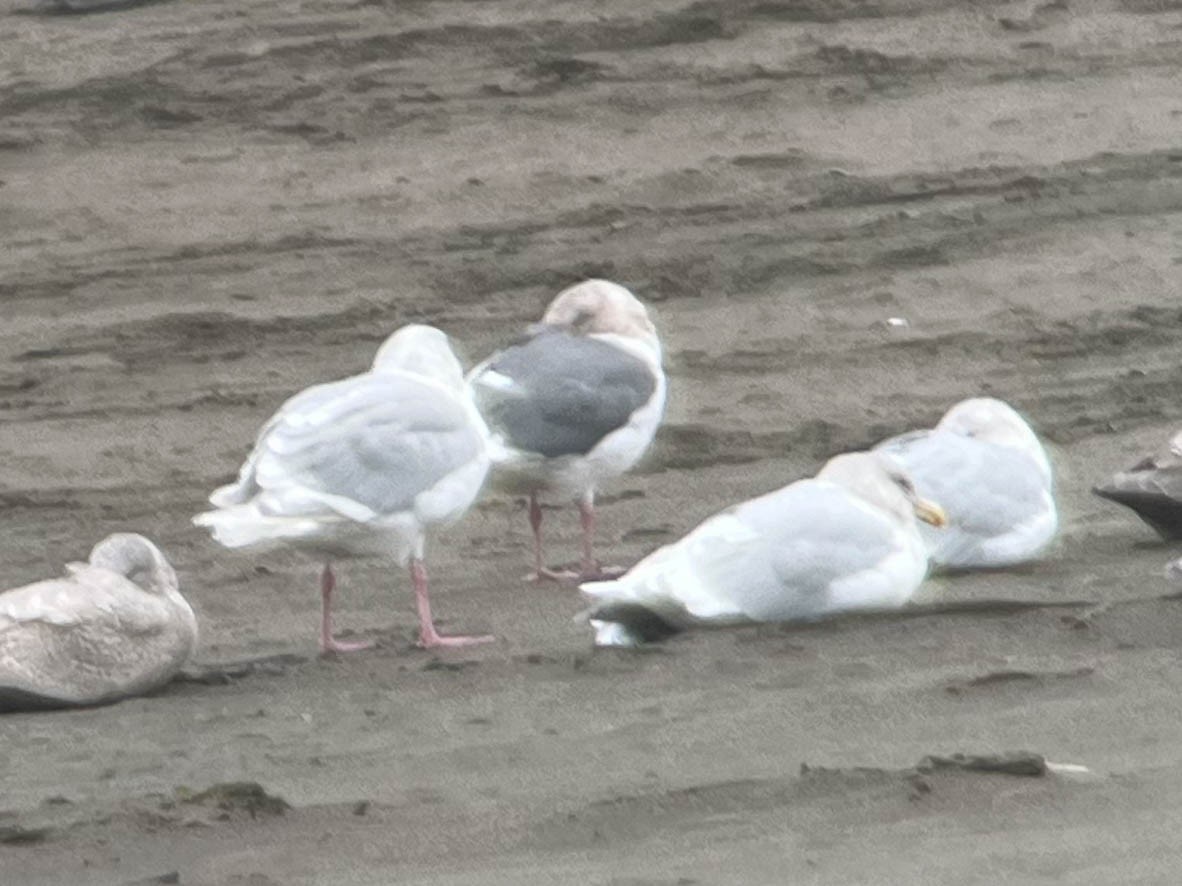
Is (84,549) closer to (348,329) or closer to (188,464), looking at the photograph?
(188,464)

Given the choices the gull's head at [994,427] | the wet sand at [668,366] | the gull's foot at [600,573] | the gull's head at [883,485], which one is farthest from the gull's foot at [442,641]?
the gull's head at [994,427]

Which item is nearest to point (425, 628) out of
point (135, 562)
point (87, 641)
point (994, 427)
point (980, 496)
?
point (135, 562)

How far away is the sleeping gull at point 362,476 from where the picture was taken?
803cm

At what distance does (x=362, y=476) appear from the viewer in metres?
8.16

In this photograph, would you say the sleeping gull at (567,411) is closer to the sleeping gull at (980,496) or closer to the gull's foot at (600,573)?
the gull's foot at (600,573)

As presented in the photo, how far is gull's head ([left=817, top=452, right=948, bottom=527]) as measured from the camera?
7969 mm

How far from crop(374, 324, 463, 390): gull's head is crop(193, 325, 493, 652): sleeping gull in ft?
0.47

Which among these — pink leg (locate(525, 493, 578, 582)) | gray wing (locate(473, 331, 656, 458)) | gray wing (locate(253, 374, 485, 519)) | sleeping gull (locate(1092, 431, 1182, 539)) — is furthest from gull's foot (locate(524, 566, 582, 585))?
sleeping gull (locate(1092, 431, 1182, 539))

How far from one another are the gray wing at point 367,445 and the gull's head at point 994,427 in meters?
1.63

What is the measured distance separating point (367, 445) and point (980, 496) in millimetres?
1729

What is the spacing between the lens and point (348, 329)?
1328cm

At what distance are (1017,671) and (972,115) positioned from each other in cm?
810

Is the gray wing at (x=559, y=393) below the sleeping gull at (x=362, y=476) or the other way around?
below

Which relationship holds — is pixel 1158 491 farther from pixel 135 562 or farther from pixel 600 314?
pixel 135 562
